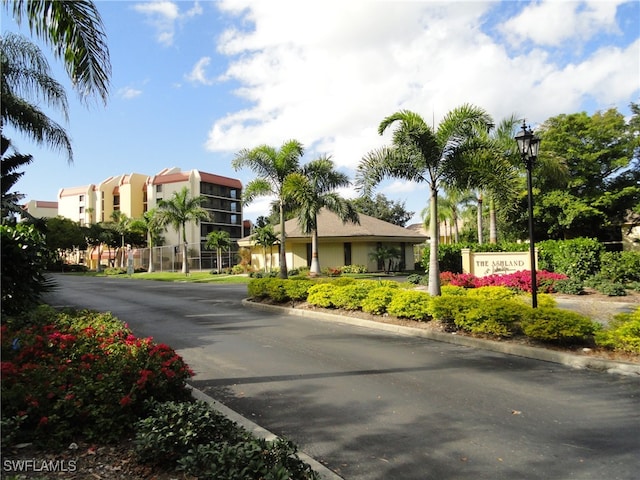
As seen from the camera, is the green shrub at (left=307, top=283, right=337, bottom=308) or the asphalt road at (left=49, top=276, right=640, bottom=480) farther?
the green shrub at (left=307, top=283, right=337, bottom=308)

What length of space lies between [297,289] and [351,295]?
239 centimetres

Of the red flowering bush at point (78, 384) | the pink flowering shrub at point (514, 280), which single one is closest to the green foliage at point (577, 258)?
the pink flowering shrub at point (514, 280)

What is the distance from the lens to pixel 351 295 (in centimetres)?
1202

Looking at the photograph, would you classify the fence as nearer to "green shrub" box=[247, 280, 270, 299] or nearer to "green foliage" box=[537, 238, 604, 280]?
"green shrub" box=[247, 280, 270, 299]

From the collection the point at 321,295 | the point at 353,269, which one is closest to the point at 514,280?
the point at 321,295

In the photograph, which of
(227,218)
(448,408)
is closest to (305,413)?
(448,408)

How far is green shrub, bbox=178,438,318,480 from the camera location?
2.80 metres

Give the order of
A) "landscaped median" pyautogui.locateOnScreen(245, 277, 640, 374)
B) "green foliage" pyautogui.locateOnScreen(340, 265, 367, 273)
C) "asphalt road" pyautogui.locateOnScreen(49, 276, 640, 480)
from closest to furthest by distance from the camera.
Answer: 1. "asphalt road" pyautogui.locateOnScreen(49, 276, 640, 480)
2. "landscaped median" pyautogui.locateOnScreen(245, 277, 640, 374)
3. "green foliage" pyautogui.locateOnScreen(340, 265, 367, 273)

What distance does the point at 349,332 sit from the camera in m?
10.0

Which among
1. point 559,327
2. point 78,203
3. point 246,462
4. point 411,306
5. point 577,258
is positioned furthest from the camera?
point 78,203

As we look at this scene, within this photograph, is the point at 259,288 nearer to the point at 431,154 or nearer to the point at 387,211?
the point at 431,154

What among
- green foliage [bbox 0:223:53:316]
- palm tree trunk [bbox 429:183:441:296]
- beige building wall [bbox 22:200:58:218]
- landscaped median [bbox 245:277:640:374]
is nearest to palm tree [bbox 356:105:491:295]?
palm tree trunk [bbox 429:183:441:296]

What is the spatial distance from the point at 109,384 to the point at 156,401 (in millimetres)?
432

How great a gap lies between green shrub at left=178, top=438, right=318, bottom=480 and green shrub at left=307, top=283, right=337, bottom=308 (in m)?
9.37
